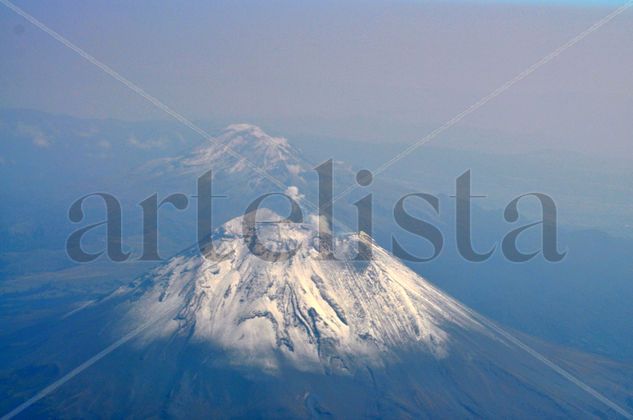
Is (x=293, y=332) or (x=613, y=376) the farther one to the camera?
(x=613, y=376)

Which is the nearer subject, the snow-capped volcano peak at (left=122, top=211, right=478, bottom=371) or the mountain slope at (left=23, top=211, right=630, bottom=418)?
the mountain slope at (left=23, top=211, right=630, bottom=418)

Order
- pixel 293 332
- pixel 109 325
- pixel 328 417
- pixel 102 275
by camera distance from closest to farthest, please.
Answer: pixel 328 417
pixel 293 332
pixel 109 325
pixel 102 275

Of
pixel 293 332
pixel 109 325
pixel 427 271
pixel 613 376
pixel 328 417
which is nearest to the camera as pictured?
pixel 328 417

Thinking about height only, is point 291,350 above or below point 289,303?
below

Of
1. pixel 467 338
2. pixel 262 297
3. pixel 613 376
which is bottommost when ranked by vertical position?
pixel 613 376

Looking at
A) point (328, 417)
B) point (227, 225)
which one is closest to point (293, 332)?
point (328, 417)

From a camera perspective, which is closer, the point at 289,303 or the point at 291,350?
the point at 291,350

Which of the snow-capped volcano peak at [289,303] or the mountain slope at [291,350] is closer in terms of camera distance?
the mountain slope at [291,350]

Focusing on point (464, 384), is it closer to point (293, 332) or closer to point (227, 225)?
point (293, 332)
